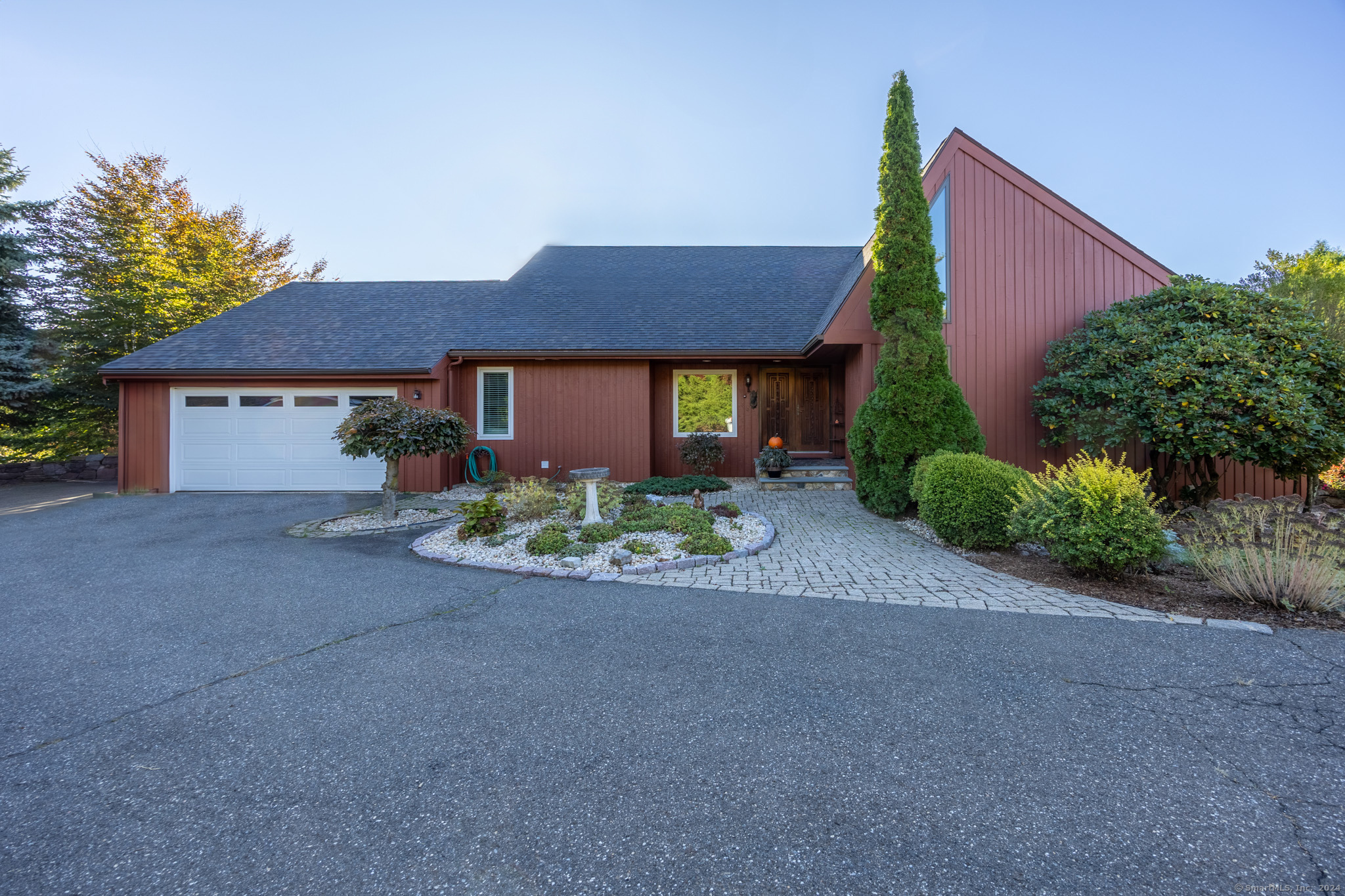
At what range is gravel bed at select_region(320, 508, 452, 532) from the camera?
7.38 metres

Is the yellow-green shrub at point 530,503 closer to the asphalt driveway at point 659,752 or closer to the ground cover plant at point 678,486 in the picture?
the ground cover plant at point 678,486

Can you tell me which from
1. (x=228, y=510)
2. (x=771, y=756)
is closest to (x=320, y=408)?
(x=228, y=510)

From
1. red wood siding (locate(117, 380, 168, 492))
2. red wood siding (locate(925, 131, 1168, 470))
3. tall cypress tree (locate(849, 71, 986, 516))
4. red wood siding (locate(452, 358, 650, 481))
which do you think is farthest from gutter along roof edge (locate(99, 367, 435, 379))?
red wood siding (locate(925, 131, 1168, 470))

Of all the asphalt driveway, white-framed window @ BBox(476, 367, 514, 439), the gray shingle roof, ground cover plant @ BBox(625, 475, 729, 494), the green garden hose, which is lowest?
the asphalt driveway

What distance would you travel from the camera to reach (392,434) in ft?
24.8

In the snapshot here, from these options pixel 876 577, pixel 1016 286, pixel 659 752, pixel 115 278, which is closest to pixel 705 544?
pixel 876 577

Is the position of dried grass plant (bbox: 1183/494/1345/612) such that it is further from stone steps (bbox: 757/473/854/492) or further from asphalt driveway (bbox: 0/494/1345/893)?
stone steps (bbox: 757/473/854/492)

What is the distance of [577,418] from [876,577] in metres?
7.43

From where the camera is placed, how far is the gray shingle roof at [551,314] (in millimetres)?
10523

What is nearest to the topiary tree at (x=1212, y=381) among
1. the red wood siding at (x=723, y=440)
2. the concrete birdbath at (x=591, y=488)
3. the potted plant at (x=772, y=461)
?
the potted plant at (x=772, y=461)

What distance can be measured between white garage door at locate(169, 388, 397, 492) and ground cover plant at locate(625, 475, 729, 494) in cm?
517

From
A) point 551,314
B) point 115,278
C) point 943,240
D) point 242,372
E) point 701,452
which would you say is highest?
point 115,278

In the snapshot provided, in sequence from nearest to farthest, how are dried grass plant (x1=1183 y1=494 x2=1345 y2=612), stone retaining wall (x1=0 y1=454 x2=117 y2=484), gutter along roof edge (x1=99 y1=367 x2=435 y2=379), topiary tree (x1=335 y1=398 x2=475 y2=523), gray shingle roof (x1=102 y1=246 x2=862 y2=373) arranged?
dried grass plant (x1=1183 y1=494 x2=1345 y2=612), topiary tree (x1=335 y1=398 x2=475 y2=523), gutter along roof edge (x1=99 y1=367 x2=435 y2=379), gray shingle roof (x1=102 y1=246 x2=862 y2=373), stone retaining wall (x1=0 y1=454 x2=117 y2=484)

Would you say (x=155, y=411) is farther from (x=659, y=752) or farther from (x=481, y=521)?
(x=659, y=752)
